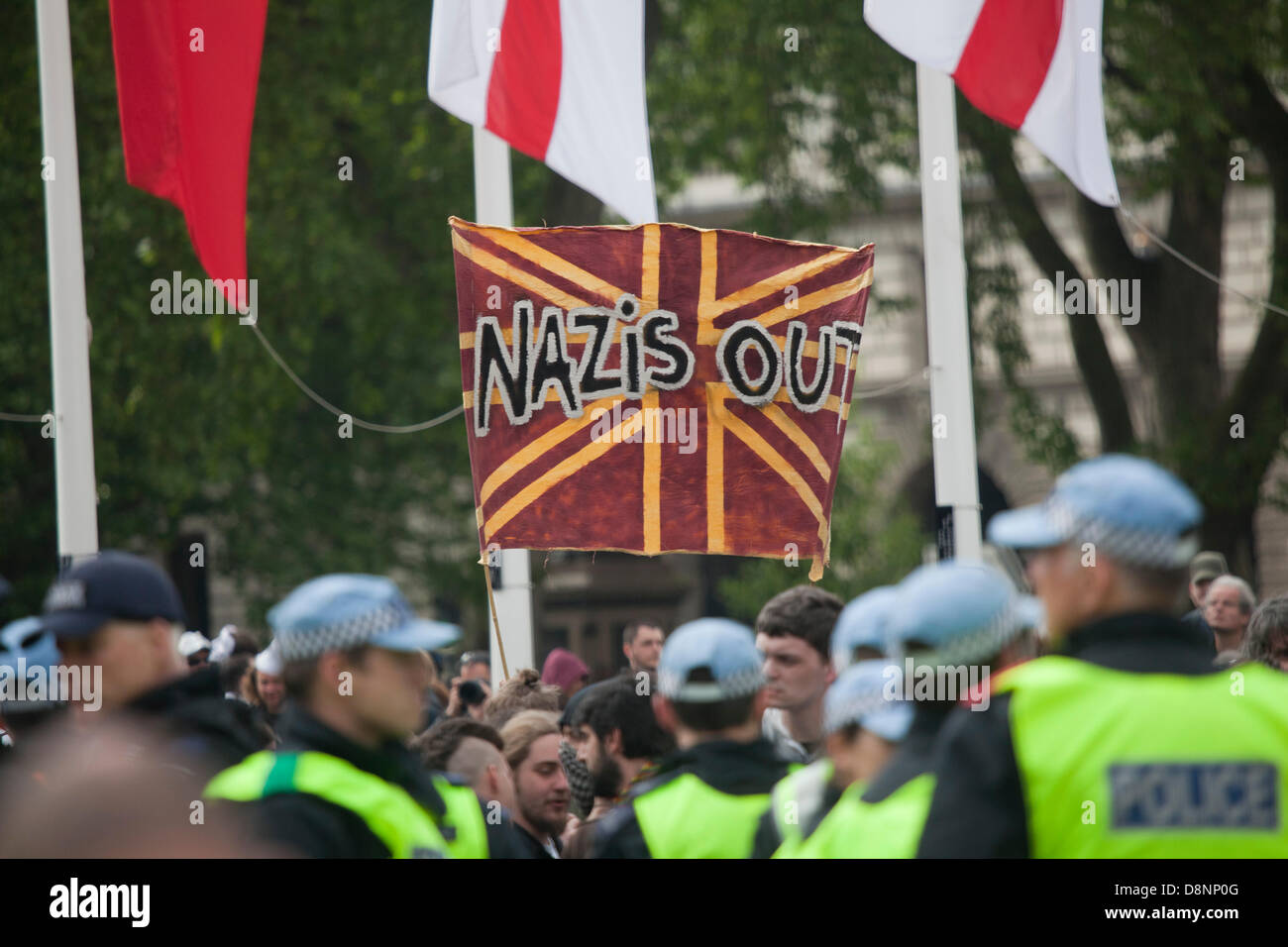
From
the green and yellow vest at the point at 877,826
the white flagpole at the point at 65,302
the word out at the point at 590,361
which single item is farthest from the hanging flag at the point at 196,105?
the green and yellow vest at the point at 877,826

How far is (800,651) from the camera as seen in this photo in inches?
169

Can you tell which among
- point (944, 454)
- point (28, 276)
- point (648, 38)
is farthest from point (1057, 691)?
point (28, 276)

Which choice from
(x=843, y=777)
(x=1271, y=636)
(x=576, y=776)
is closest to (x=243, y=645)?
(x=576, y=776)

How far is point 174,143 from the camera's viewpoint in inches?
309

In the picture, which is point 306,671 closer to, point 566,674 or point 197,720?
point 197,720

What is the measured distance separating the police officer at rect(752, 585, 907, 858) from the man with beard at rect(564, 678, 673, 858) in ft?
2.98

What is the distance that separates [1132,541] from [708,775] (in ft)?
4.08

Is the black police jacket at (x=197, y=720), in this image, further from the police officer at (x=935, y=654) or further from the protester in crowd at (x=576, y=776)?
the protester in crowd at (x=576, y=776)

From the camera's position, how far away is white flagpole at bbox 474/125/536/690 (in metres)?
8.28

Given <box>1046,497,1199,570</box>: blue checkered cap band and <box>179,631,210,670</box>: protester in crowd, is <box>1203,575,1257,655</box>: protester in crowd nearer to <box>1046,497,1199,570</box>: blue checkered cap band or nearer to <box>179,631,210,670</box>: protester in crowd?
<box>179,631,210,670</box>: protester in crowd

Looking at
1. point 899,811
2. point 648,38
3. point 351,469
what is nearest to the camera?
point 899,811
